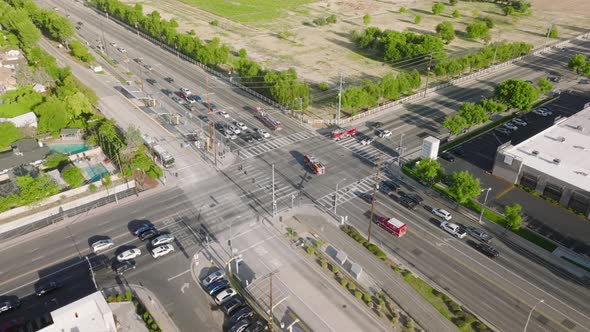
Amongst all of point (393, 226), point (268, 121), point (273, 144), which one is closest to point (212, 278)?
point (393, 226)

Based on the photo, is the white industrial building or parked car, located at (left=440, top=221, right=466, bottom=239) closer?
parked car, located at (left=440, top=221, right=466, bottom=239)

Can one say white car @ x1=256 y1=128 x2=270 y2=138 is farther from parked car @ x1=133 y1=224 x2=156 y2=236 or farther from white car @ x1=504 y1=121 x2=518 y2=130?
white car @ x1=504 y1=121 x2=518 y2=130

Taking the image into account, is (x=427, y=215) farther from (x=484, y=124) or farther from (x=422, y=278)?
(x=484, y=124)

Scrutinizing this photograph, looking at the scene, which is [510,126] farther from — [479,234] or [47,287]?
[47,287]

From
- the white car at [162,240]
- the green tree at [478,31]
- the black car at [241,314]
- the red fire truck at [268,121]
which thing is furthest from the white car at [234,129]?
the green tree at [478,31]

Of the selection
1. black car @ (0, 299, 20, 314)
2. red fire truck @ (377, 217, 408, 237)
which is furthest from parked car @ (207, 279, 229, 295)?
red fire truck @ (377, 217, 408, 237)

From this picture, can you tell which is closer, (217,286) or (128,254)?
(217,286)

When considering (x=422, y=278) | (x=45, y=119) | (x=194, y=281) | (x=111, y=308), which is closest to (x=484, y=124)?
(x=422, y=278)
